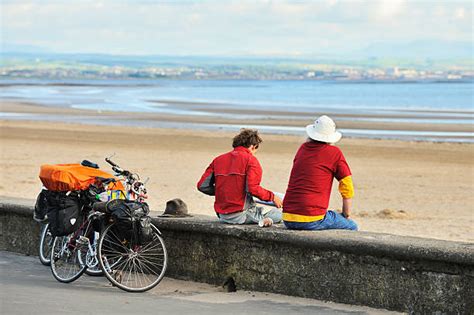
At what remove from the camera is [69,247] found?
26.6 ft

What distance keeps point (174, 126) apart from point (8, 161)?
14670 mm

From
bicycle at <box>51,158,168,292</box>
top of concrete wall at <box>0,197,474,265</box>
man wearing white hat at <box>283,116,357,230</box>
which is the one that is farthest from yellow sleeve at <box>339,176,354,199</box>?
bicycle at <box>51,158,168,292</box>

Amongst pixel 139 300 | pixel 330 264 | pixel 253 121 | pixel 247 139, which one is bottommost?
pixel 253 121

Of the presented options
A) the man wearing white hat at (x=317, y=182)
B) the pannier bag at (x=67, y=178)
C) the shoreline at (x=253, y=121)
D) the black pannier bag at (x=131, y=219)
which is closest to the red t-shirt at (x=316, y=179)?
the man wearing white hat at (x=317, y=182)

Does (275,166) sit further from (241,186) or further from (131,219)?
(131,219)

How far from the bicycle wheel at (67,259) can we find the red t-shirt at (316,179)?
1.85 m

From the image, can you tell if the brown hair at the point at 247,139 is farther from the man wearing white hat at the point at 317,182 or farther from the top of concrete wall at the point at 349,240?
the top of concrete wall at the point at 349,240

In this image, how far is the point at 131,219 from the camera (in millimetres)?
7605

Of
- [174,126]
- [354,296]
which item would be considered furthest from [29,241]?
[174,126]

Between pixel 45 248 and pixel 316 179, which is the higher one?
pixel 316 179

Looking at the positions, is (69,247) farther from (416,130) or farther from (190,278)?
(416,130)

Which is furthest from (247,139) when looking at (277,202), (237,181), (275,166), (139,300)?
(275,166)

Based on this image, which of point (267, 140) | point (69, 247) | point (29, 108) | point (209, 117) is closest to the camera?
point (69, 247)

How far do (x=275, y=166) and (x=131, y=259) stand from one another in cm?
1414
